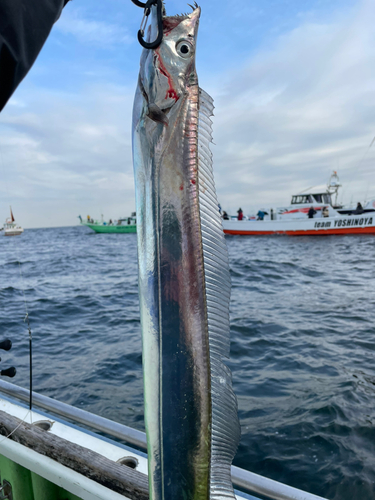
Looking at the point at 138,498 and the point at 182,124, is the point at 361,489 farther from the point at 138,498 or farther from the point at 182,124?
the point at 182,124

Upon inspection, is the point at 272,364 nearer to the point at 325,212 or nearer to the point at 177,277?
the point at 177,277

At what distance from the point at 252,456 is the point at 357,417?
4.73 ft

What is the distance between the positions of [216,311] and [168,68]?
0.71 m

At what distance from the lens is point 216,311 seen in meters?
1.00

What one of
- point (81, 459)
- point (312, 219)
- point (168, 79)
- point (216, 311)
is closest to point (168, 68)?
point (168, 79)

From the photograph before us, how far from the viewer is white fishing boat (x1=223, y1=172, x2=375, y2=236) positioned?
29.0 meters

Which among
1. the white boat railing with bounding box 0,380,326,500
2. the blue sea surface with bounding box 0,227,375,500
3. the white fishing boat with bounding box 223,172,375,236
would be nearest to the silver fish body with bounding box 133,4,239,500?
the white boat railing with bounding box 0,380,326,500

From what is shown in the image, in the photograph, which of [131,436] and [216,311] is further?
[131,436]

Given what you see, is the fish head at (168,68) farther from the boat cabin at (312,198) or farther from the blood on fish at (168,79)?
the boat cabin at (312,198)

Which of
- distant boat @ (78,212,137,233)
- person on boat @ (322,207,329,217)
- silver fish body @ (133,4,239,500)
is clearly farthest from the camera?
distant boat @ (78,212,137,233)

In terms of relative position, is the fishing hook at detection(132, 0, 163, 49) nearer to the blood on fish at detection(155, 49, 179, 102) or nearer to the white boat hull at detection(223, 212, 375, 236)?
the blood on fish at detection(155, 49, 179, 102)

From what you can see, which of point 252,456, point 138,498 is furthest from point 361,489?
point 138,498

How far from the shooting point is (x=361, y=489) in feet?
9.90

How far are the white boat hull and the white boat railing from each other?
97.0ft
